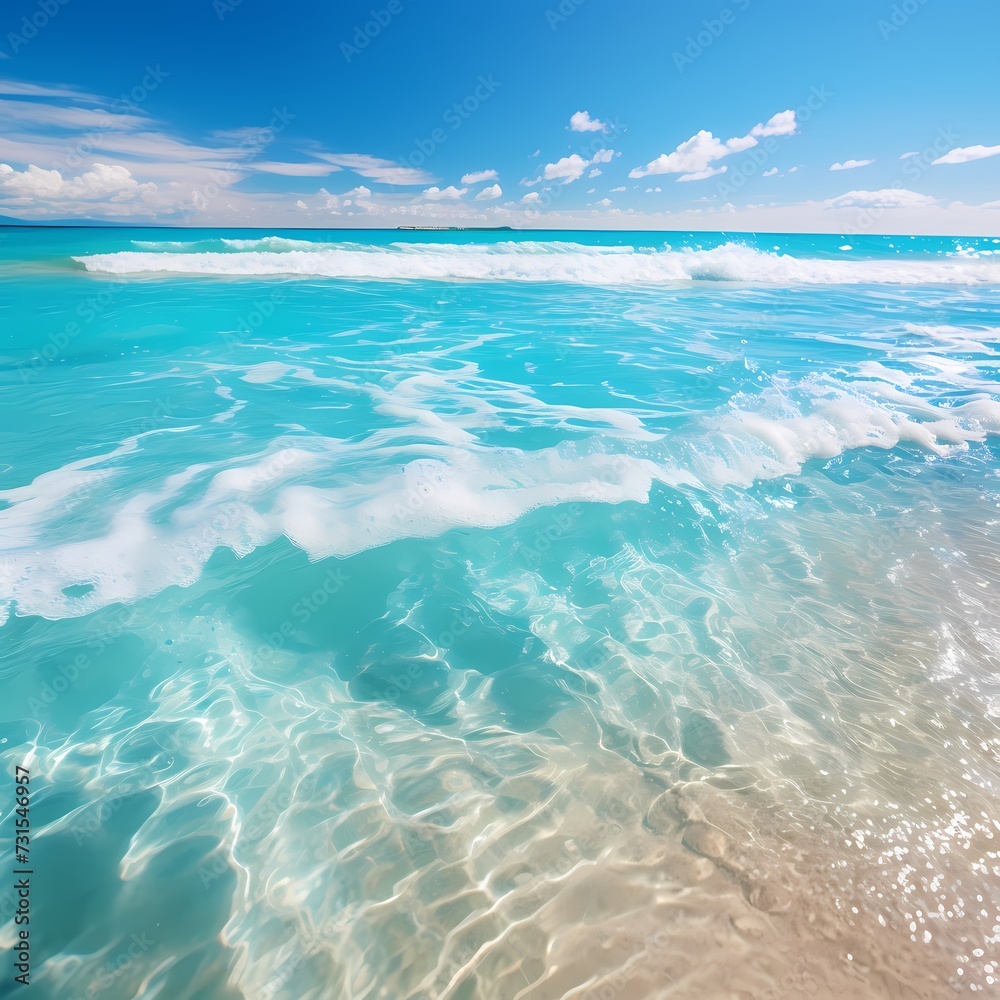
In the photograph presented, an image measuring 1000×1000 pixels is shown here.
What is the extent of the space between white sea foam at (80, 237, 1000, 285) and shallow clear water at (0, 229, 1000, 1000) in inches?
809

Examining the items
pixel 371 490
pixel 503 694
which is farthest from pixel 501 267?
pixel 503 694

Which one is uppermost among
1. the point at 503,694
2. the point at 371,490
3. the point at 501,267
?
the point at 501,267

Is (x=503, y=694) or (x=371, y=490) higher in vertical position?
(x=371, y=490)

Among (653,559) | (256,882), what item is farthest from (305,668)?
(653,559)

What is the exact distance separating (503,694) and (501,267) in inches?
1126

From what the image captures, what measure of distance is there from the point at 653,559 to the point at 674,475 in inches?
61.2

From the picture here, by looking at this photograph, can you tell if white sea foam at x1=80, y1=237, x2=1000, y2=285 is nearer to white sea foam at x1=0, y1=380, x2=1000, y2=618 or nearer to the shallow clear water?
the shallow clear water

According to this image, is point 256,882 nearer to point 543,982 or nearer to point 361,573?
point 543,982

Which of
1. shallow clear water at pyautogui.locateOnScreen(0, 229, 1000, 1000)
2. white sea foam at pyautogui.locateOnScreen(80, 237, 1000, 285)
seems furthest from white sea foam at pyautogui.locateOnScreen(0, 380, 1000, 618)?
white sea foam at pyautogui.locateOnScreen(80, 237, 1000, 285)

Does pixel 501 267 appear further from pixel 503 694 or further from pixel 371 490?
pixel 503 694

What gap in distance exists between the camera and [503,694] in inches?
138

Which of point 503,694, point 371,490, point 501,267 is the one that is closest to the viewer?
point 503,694

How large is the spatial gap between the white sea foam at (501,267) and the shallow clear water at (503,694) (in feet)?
67.4

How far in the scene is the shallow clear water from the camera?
224 centimetres
